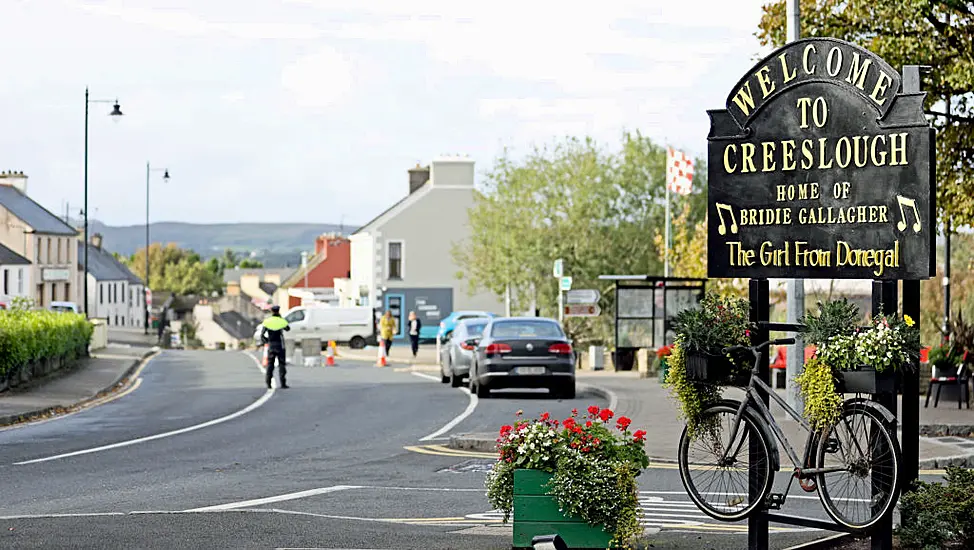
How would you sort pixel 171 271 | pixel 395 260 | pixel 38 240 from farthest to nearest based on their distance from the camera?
1. pixel 171 271
2. pixel 38 240
3. pixel 395 260

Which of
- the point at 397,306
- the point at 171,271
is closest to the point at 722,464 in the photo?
the point at 397,306

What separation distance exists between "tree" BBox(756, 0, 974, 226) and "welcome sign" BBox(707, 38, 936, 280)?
12.3 meters

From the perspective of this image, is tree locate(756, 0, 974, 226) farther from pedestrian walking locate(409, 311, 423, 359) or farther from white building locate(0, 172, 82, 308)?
white building locate(0, 172, 82, 308)

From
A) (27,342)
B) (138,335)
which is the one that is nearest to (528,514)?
(27,342)

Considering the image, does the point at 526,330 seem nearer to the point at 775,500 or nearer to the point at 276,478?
the point at 276,478

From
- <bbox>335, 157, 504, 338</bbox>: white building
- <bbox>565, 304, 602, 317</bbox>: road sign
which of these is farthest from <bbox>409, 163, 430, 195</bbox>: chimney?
<bbox>565, 304, 602, 317</bbox>: road sign

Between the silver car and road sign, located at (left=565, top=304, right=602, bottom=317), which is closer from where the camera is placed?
the silver car

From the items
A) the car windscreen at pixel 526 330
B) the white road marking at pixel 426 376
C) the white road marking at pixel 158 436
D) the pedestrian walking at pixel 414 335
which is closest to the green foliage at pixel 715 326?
the white road marking at pixel 158 436

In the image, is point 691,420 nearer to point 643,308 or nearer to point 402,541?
point 402,541

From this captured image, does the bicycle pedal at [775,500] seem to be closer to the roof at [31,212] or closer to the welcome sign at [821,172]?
the welcome sign at [821,172]

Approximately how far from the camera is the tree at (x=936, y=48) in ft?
70.9

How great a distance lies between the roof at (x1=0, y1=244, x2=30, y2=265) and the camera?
259ft

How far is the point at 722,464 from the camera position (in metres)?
9.43

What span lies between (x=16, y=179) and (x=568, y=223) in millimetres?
44196
